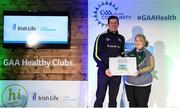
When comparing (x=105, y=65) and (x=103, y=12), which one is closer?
(x=105, y=65)

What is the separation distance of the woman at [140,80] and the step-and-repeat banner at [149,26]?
0.08m

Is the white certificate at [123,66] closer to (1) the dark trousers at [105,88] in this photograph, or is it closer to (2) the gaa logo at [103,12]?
(1) the dark trousers at [105,88]

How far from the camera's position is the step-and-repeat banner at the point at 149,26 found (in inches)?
202

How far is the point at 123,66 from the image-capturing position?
498 cm

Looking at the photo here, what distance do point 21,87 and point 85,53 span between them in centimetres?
94

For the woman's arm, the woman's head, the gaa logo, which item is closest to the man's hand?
the woman's arm

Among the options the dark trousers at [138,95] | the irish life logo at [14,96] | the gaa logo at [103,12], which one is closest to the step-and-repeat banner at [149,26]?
the gaa logo at [103,12]

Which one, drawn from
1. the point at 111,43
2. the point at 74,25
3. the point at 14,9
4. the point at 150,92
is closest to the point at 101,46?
the point at 111,43

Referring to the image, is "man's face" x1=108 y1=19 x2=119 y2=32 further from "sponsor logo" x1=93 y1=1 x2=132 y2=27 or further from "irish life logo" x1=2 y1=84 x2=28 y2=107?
"irish life logo" x1=2 y1=84 x2=28 y2=107

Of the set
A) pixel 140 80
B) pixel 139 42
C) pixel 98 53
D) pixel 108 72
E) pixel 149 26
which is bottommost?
pixel 140 80

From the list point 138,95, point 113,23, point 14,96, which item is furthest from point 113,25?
point 14,96

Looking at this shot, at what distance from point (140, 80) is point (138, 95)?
0.19 metres

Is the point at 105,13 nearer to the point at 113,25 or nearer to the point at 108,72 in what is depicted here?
the point at 113,25

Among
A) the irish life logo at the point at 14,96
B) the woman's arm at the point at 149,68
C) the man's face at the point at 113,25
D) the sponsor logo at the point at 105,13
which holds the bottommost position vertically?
the irish life logo at the point at 14,96
